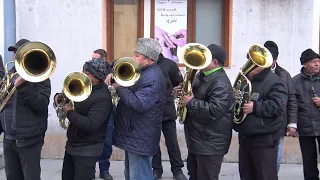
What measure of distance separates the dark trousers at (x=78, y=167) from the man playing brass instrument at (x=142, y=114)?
36cm

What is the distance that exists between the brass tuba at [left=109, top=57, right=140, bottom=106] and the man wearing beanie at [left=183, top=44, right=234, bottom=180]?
51cm

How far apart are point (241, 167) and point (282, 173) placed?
2.23 meters

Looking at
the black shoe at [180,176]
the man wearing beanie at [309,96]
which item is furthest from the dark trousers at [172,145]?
the man wearing beanie at [309,96]

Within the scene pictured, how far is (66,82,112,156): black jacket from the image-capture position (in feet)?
16.2

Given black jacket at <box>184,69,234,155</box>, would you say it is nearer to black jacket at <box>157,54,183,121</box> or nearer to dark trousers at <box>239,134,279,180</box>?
dark trousers at <box>239,134,279,180</box>

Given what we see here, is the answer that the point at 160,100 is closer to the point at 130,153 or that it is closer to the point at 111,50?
the point at 130,153

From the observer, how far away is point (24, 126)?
16.5ft

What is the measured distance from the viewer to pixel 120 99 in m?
5.10

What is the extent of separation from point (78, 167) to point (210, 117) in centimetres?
131

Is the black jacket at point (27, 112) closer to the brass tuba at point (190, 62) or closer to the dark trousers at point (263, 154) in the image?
the brass tuba at point (190, 62)

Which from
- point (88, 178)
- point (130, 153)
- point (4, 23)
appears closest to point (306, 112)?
point (130, 153)

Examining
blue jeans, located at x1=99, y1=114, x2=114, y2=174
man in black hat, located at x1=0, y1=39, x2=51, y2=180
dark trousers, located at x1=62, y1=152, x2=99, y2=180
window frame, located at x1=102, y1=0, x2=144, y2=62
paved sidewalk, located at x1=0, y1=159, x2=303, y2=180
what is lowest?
paved sidewalk, located at x1=0, y1=159, x2=303, y2=180

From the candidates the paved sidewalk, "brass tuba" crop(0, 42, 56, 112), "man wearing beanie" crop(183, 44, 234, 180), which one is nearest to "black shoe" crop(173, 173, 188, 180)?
the paved sidewalk

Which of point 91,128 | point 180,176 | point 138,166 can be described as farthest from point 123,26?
point 91,128
